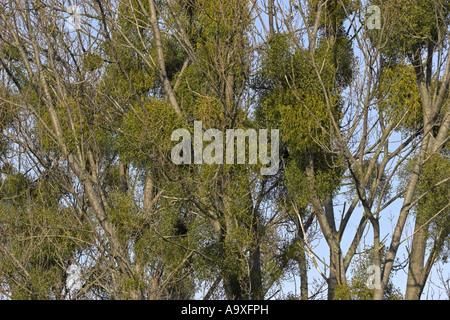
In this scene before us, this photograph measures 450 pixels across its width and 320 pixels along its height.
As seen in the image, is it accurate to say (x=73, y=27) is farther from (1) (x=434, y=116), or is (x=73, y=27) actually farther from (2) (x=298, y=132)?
(1) (x=434, y=116)

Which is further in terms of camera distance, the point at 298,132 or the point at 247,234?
the point at 298,132

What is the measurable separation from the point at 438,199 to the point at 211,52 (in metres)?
4.90

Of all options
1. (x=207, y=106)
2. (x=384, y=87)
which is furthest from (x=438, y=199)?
(x=207, y=106)

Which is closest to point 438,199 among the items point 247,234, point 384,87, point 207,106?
point 384,87

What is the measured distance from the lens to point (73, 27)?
1152cm

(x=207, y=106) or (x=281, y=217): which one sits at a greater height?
(x=207, y=106)

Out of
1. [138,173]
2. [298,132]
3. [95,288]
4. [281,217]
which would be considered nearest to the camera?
[298,132]

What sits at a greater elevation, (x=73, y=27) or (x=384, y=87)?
(x=73, y=27)

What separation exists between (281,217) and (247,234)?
1.79m
